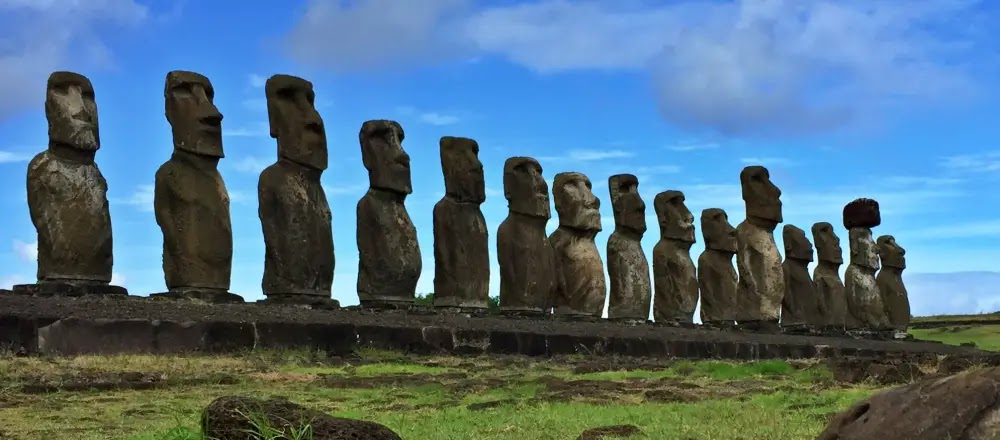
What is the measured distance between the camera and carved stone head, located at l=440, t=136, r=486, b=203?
16656mm

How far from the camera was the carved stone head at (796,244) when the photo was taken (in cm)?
2450

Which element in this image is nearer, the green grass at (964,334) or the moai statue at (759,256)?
the moai statue at (759,256)

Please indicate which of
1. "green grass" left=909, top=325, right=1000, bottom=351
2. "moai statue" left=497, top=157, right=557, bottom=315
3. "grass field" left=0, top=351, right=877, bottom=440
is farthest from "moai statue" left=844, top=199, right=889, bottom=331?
"grass field" left=0, top=351, right=877, bottom=440

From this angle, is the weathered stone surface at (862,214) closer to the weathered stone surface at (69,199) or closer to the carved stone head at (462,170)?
the carved stone head at (462,170)

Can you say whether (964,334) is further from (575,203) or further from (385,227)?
(385,227)

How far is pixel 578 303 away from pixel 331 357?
27.8ft

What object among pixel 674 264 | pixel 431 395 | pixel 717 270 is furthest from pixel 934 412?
pixel 717 270

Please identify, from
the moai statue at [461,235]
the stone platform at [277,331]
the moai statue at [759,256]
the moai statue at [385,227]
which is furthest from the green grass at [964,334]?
the moai statue at [385,227]

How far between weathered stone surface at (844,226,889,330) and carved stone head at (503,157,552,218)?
34.7 ft

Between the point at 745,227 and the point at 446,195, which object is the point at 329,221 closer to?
the point at 446,195

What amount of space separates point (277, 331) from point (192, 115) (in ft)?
11.1

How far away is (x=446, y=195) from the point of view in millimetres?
16672

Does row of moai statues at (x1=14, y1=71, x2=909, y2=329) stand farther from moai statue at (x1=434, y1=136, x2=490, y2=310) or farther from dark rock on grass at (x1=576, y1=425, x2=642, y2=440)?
dark rock on grass at (x1=576, y1=425, x2=642, y2=440)

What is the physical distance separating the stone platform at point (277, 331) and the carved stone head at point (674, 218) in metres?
5.57
